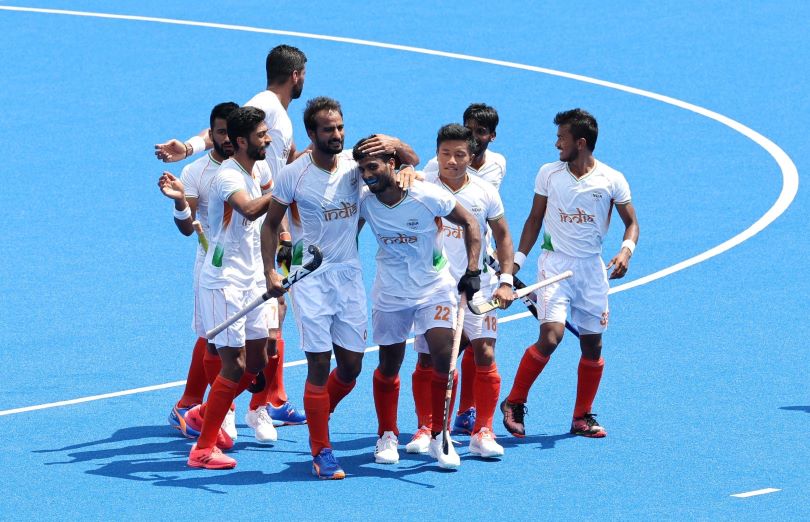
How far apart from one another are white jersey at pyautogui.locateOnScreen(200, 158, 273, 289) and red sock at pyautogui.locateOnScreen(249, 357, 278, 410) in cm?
99

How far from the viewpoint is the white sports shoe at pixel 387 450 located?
1040cm

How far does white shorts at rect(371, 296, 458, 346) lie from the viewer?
404 inches

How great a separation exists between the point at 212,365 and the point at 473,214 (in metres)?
2.10

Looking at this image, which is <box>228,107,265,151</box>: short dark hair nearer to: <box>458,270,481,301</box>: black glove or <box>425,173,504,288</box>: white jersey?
<box>425,173,504,288</box>: white jersey

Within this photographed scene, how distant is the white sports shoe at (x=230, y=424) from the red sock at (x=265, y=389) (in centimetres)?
18

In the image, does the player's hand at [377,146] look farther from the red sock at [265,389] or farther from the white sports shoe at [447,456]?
the red sock at [265,389]

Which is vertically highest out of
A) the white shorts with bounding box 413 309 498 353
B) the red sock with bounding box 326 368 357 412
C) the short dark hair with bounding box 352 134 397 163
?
the short dark hair with bounding box 352 134 397 163

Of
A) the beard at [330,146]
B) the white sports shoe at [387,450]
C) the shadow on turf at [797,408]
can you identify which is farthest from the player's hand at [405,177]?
the shadow on turf at [797,408]

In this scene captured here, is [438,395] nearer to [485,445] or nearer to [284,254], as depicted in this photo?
[485,445]

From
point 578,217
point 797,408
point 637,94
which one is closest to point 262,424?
point 578,217

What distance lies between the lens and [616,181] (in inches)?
436

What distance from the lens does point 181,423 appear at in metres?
11.1

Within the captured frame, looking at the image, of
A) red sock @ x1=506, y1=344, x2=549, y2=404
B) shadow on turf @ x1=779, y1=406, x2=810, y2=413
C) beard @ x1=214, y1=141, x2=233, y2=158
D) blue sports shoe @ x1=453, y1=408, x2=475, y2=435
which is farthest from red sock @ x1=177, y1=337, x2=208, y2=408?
shadow on turf @ x1=779, y1=406, x2=810, y2=413

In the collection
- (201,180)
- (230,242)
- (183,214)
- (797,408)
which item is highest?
(201,180)
